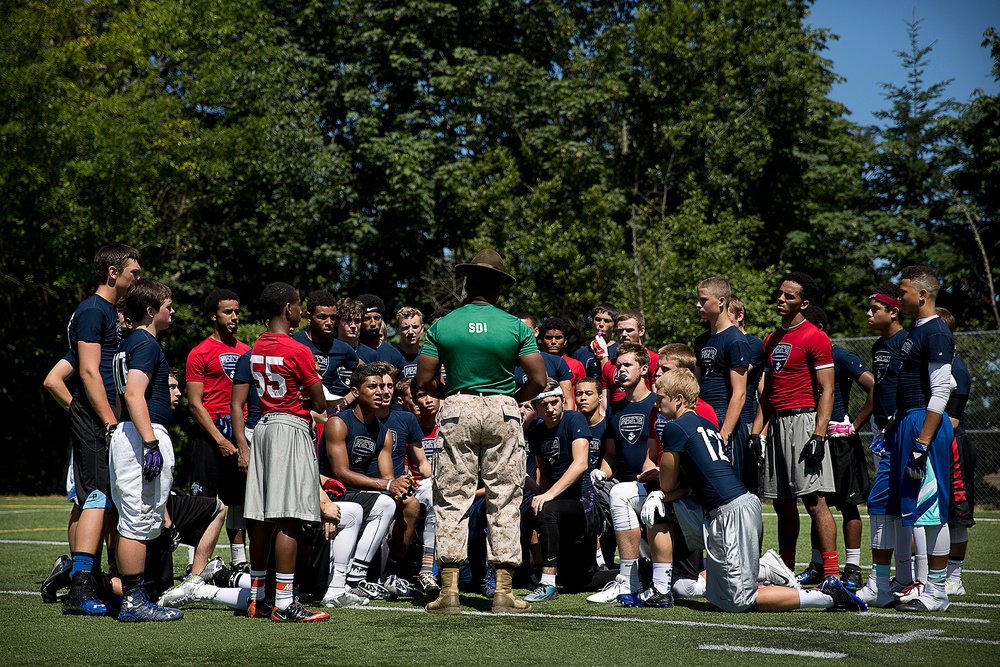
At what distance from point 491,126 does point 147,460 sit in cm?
2103

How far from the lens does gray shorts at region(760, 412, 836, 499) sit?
753cm

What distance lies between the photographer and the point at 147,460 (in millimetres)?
6121

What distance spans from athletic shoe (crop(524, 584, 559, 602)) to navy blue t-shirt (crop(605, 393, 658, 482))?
3.65ft

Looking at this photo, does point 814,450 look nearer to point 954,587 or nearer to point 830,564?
point 830,564

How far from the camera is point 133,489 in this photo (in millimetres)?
6137

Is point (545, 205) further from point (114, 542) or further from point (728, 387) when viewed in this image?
point (114, 542)

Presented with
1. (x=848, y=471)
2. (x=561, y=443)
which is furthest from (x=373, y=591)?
(x=848, y=471)

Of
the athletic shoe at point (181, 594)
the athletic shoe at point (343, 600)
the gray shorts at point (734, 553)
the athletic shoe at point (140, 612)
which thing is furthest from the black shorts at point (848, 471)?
the athletic shoe at point (140, 612)

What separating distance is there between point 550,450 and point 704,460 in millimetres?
1660

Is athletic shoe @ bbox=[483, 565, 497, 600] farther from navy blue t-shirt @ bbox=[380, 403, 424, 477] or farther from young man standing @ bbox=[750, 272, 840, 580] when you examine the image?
young man standing @ bbox=[750, 272, 840, 580]

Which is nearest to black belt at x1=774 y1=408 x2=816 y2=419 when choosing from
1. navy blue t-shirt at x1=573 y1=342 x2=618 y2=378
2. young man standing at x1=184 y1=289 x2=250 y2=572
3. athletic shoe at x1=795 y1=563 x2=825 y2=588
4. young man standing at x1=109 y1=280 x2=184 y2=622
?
athletic shoe at x1=795 y1=563 x2=825 y2=588

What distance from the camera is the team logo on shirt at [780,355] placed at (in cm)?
782

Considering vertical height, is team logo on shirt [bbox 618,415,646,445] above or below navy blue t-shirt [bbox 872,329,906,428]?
below

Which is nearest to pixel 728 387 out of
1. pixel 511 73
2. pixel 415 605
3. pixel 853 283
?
pixel 415 605
